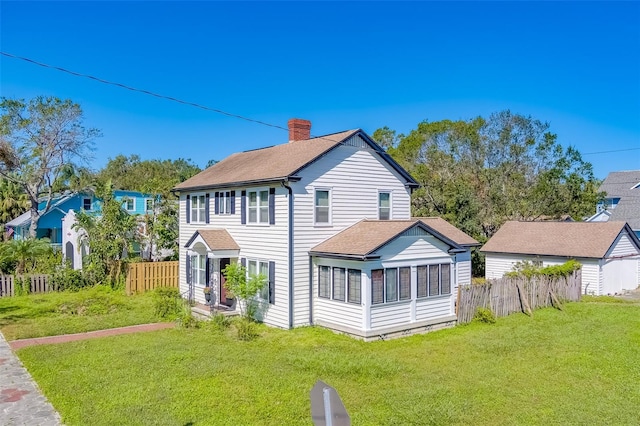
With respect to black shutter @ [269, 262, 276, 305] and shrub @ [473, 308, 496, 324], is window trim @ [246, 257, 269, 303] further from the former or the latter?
shrub @ [473, 308, 496, 324]

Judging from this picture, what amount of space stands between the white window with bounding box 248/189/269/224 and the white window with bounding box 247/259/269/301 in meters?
1.53

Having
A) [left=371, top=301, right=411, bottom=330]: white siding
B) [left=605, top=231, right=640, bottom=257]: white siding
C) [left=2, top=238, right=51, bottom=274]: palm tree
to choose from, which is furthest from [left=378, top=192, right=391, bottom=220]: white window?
[left=2, top=238, right=51, bottom=274]: palm tree

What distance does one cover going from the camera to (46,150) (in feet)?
109

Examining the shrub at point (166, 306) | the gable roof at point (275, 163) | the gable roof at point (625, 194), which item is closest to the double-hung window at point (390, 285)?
the gable roof at point (275, 163)

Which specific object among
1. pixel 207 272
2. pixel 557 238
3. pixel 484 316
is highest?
pixel 557 238

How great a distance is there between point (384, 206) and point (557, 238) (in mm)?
13685

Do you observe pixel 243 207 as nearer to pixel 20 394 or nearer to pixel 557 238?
pixel 20 394

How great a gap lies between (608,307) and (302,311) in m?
14.2

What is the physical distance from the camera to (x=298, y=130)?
68.2ft

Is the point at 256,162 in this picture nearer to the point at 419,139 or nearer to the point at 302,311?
the point at 302,311

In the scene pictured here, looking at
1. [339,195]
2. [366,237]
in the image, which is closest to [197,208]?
[339,195]

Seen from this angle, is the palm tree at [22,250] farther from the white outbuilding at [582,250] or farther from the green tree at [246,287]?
the white outbuilding at [582,250]

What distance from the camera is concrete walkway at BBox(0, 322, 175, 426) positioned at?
28.3 feet

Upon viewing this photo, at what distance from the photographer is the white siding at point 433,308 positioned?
16.3m
